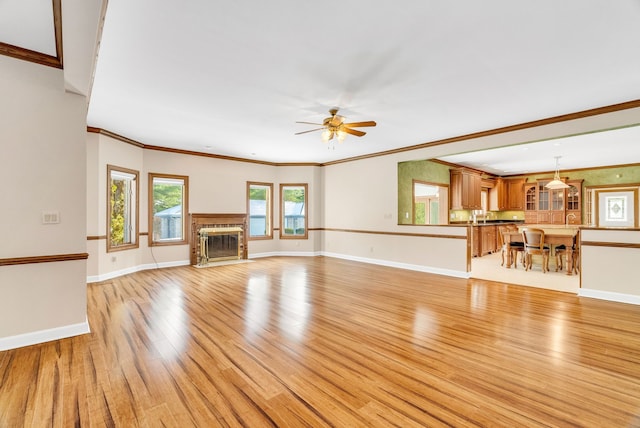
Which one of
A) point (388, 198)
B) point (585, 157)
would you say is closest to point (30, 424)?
point (388, 198)

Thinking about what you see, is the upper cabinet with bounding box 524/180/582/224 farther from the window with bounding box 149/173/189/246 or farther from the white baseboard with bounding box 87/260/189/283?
the white baseboard with bounding box 87/260/189/283

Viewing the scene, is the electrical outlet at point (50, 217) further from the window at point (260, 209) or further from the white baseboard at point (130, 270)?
the window at point (260, 209)

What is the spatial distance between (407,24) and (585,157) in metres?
8.14

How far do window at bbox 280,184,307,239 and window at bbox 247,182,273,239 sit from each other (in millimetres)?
364

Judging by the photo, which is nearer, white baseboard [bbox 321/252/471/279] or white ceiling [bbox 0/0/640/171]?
white ceiling [bbox 0/0/640/171]

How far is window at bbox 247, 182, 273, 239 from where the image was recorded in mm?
8414

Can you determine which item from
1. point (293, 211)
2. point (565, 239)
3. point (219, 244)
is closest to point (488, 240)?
point (565, 239)

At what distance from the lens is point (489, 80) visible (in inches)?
133

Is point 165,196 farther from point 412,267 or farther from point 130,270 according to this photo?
point 412,267

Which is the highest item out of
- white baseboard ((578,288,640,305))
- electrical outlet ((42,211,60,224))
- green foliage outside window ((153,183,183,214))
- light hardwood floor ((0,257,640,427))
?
green foliage outside window ((153,183,183,214))

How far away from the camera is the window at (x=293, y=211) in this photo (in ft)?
29.0

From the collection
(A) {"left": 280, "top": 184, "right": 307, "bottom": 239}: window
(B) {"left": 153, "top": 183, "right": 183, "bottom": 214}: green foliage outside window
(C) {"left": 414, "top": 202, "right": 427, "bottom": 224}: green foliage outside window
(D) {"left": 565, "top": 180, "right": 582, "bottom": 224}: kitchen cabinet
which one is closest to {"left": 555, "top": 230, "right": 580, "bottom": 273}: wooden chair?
(C) {"left": 414, "top": 202, "right": 427, "bottom": 224}: green foliage outside window

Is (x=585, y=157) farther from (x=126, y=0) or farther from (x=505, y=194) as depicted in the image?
(x=126, y=0)

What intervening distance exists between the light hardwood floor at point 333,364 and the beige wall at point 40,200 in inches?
12.9
